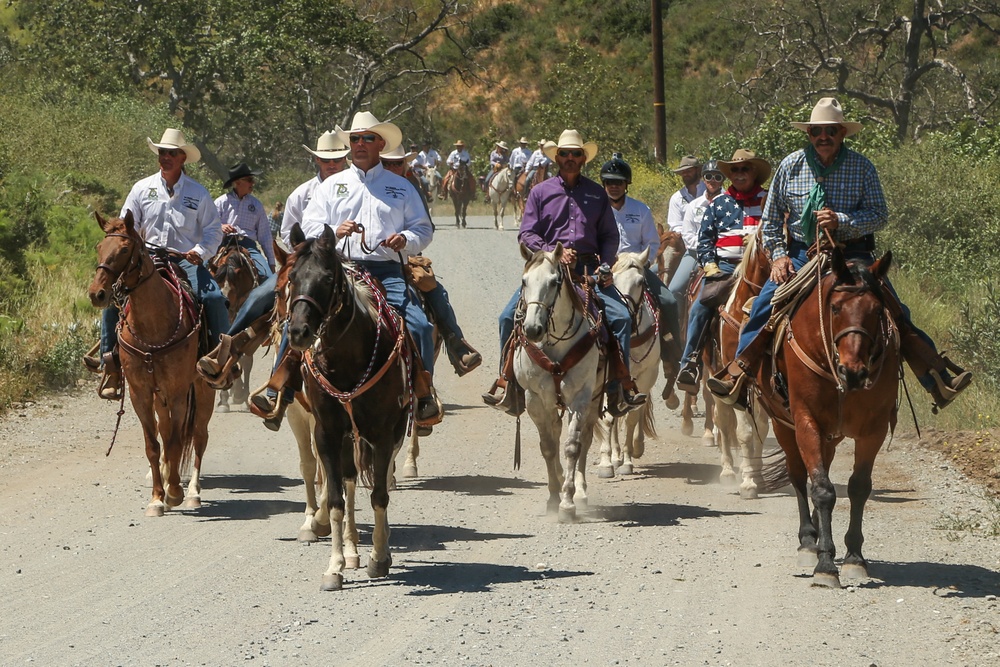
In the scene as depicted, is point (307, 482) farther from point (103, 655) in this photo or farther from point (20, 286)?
point (20, 286)

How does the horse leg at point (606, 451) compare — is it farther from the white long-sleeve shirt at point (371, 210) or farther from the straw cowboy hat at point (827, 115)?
the straw cowboy hat at point (827, 115)

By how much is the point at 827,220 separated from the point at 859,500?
1823 mm

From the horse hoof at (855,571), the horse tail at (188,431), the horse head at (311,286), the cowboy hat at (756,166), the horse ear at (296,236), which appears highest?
the cowboy hat at (756,166)

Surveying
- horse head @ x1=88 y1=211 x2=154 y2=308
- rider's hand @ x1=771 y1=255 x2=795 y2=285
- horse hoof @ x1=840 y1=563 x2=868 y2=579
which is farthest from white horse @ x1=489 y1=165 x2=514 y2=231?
horse hoof @ x1=840 y1=563 x2=868 y2=579

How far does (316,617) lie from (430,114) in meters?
57.2

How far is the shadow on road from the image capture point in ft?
40.2

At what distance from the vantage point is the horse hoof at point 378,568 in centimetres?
886

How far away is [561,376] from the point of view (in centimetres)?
1123

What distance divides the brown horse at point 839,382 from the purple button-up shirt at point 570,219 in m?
3.04

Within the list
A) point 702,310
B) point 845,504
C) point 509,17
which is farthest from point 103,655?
point 509,17

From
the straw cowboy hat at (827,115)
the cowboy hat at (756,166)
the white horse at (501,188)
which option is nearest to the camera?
the straw cowboy hat at (827,115)

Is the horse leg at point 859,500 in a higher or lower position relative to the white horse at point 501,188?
lower

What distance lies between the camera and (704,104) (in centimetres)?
5519

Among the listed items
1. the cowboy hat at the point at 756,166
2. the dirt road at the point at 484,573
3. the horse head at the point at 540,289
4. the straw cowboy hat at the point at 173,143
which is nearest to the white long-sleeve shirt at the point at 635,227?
the cowboy hat at the point at 756,166
